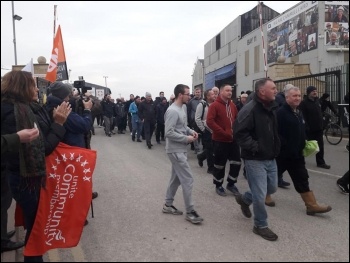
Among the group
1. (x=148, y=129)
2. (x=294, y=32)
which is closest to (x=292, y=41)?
(x=294, y=32)

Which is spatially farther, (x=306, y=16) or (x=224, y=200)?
(x=306, y=16)

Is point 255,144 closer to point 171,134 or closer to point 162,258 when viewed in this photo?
point 171,134

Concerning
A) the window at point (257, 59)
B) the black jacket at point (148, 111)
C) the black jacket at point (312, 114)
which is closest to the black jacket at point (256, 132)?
the black jacket at point (312, 114)

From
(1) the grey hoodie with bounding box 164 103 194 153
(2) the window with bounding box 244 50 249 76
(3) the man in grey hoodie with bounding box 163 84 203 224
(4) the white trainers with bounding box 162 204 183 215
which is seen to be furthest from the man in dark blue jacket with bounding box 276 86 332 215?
(2) the window with bounding box 244 50 249 76

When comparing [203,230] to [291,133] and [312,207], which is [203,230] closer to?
[312,207]

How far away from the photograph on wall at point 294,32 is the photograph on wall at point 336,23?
63 centimetres

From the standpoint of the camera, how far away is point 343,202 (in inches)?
216

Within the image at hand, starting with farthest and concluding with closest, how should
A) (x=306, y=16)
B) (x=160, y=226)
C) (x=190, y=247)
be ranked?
(x=306, y=16)
(x=160, y=226)
(x=190, y=247)

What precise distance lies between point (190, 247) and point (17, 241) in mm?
1953

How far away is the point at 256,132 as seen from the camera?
423 cm

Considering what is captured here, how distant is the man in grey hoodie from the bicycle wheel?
27.7 feet

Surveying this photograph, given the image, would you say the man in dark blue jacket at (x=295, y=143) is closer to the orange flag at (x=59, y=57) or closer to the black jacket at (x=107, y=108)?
the orange flag at (x=59, y=57)

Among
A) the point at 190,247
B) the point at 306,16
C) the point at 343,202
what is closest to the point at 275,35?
the point at 306,16

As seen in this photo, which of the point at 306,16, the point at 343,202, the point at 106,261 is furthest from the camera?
the point at 306,16
